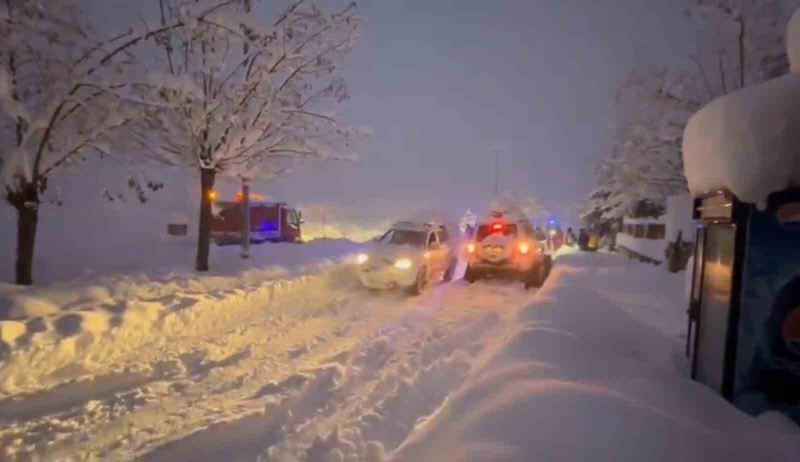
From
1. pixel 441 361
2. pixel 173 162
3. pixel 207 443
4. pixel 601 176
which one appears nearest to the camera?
pixel 207 443

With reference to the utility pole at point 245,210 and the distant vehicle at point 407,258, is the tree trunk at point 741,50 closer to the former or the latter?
the distant vehicle at point 407,258

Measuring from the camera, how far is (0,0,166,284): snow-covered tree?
8.77 meters

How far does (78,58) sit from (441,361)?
26.3 feet

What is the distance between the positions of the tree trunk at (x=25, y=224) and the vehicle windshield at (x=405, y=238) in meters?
8.29

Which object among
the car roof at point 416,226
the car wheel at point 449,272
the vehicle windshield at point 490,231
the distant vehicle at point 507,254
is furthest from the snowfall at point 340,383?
the car wheel at point 449,272

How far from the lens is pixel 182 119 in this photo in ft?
39.5

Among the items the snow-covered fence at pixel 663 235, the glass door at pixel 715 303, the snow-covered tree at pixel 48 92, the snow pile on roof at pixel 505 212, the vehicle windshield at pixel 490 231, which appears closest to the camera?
the glass door at pixel 715 303

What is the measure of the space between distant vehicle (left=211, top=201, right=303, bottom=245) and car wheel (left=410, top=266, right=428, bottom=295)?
16604 mm

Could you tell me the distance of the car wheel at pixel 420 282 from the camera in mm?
13406

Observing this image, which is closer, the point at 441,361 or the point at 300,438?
the point at 300,438

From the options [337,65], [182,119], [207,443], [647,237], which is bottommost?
[207,443]

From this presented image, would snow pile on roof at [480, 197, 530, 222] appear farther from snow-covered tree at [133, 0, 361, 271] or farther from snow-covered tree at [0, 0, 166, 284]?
snow-covered tree at [0, 0, 166, 284]

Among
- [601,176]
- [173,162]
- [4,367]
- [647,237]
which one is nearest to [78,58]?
[173,162]

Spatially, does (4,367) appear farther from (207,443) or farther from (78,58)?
(78,58)
